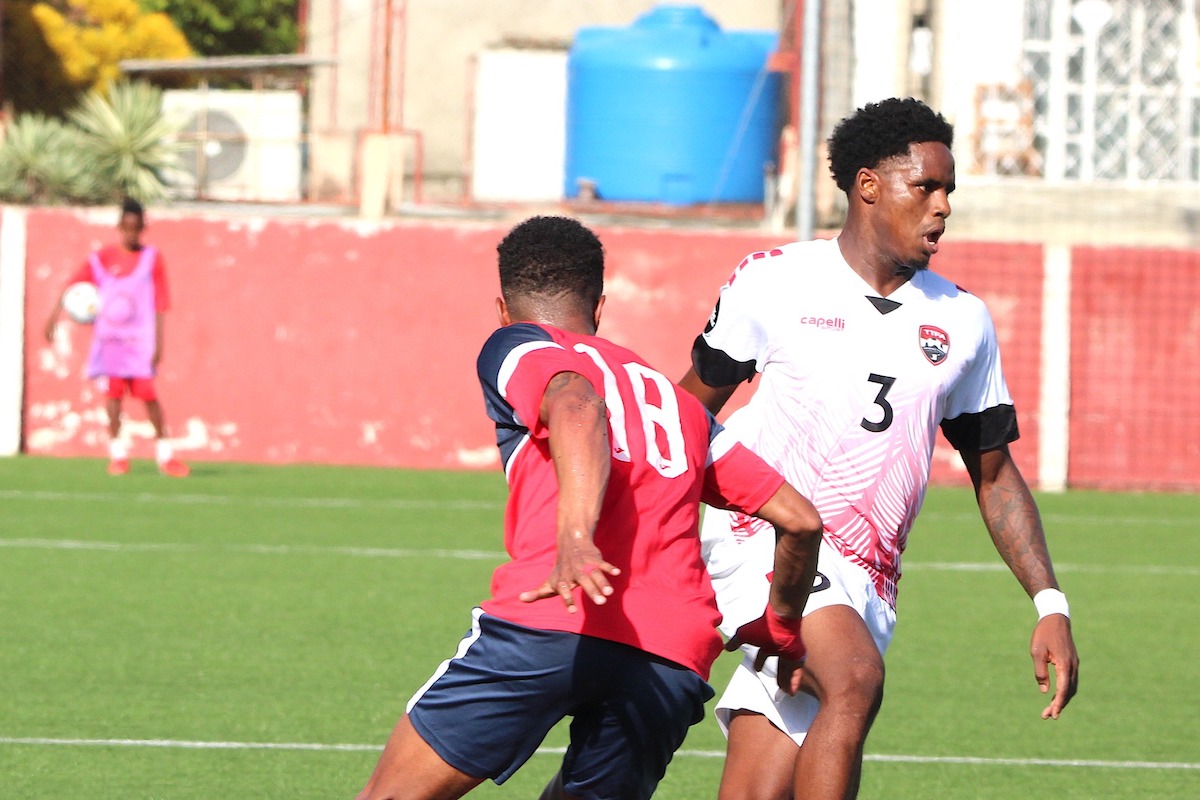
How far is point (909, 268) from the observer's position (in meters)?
4.87

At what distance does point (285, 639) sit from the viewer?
852 cm

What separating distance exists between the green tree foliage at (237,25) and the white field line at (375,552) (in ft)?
88.4

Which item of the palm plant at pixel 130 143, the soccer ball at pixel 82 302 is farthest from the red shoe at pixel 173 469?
the palm plant at pixel 130 143

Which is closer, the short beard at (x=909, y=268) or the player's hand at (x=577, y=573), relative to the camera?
the player's hand at (x=577, y=573)

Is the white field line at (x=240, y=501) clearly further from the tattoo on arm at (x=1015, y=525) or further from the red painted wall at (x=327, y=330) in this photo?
the tattoo on arm at (x=1015, y=525)

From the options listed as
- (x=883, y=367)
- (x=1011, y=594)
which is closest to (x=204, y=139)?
(x=1011, y=594)

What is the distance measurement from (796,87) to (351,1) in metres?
8.73

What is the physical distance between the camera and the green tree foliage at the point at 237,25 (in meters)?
37.1

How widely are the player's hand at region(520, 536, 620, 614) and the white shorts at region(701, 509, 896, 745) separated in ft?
4.23

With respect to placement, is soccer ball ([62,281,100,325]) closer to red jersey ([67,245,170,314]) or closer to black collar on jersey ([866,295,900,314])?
red jersey ([67,245,170,314])

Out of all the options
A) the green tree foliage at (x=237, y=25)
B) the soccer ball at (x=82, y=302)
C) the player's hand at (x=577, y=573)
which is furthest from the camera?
the green tree foliage at (x=237, y=25)

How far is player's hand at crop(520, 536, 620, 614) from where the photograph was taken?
3363 mm

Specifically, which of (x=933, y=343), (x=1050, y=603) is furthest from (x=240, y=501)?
(x=1050, y=603)

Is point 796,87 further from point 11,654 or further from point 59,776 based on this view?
point 59,776
